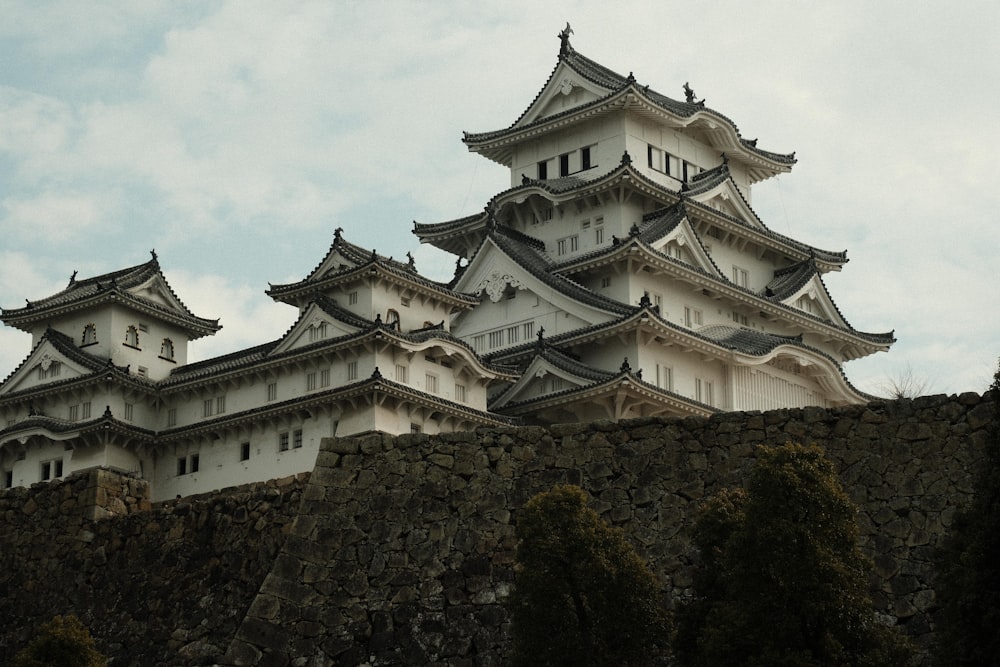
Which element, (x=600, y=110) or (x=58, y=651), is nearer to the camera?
(x=58, y=651)

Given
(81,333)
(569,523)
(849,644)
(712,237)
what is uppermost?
(712,237)

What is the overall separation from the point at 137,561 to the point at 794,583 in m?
11.7

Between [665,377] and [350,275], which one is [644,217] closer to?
[665,377]

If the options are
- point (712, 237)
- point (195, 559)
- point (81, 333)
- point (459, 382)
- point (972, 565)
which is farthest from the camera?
point (712, 237)

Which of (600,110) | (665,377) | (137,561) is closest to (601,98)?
(600,110)

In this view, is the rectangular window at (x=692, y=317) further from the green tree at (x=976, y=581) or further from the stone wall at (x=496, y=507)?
the green tree at (x=976, y=581)

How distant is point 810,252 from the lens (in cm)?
5712

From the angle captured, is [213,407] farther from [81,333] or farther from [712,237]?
[712,237]

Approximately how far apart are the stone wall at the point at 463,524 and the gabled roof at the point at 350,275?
21.0m

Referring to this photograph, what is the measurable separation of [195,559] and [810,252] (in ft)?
116

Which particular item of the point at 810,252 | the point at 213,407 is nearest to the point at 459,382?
the point at 213,407

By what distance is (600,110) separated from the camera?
54.0 m

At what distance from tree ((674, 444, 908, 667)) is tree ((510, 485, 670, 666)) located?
0.82 m

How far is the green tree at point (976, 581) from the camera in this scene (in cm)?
1705
